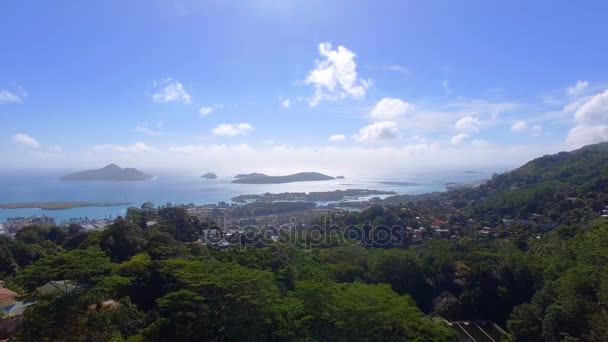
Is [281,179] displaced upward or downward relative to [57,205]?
upward

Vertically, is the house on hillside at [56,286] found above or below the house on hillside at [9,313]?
above

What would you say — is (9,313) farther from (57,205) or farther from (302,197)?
→ (302,197)

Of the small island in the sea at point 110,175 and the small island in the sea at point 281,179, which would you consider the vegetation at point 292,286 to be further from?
the small island in the sea at point 110,175

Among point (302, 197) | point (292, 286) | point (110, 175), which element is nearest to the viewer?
point (292, 286)

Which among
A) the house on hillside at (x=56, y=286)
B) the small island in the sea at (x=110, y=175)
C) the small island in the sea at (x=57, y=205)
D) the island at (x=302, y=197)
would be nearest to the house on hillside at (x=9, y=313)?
the house on hillside at (x=56, y=286)

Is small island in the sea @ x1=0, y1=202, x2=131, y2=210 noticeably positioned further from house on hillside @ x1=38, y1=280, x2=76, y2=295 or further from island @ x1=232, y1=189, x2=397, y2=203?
house on hillside @ x1=38, y1=280, x2=76, y2=295

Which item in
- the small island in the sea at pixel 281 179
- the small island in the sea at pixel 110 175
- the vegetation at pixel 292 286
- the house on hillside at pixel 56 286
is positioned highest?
the small island in the sea at pixel 110 175

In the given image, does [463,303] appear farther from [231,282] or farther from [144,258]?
[144,258]

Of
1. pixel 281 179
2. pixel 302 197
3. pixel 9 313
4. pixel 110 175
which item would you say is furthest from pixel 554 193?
pixel 110 175
